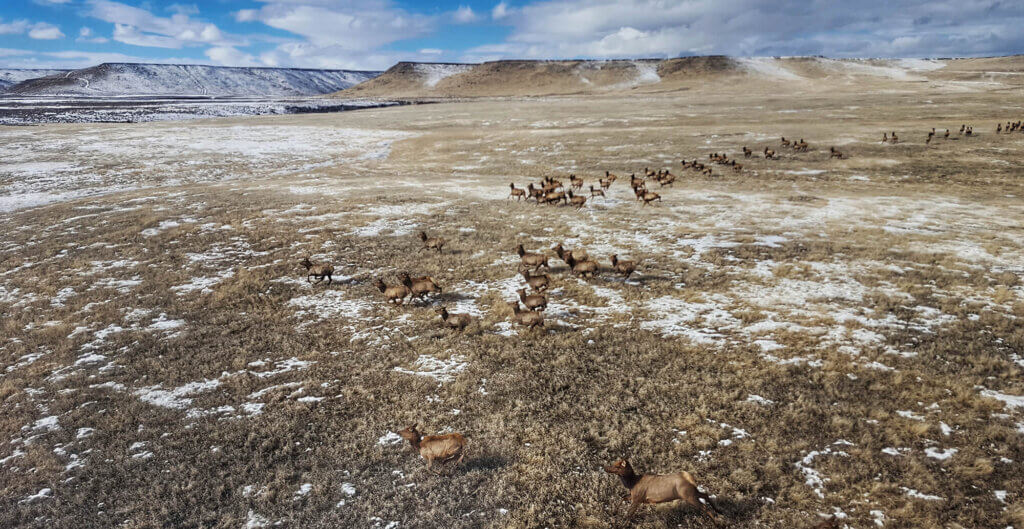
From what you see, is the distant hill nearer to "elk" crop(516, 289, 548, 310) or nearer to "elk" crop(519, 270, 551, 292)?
"elk" crop(519, 270, 551, 292)

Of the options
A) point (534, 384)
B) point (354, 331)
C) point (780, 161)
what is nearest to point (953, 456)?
point (534, 384)

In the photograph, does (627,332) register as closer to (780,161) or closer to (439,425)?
(439,425)

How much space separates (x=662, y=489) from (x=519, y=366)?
4.02 metres

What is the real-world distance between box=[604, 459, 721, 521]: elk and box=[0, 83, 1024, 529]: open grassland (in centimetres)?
30

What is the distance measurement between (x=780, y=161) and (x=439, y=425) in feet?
97.9

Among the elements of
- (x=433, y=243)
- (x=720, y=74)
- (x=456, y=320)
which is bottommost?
(x=456, y=320)

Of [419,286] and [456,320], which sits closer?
[456,320]

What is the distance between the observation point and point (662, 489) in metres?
5.41

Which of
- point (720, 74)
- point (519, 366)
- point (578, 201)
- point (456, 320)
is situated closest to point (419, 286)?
point (456, 320)

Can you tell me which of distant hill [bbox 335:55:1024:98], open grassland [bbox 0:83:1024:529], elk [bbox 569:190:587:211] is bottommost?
open grassland [bbox 0:83:1024:529]

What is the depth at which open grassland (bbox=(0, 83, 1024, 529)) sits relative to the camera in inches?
239

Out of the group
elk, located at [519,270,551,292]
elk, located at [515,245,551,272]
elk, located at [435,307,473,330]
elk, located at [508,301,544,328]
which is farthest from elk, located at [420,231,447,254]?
elk, located at [508,301,544,328]

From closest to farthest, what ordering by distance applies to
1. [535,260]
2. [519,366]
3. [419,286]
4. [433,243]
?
[519,366]
[419,286]
[535,260]
[433,243]

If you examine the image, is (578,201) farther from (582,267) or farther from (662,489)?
(662,489)
